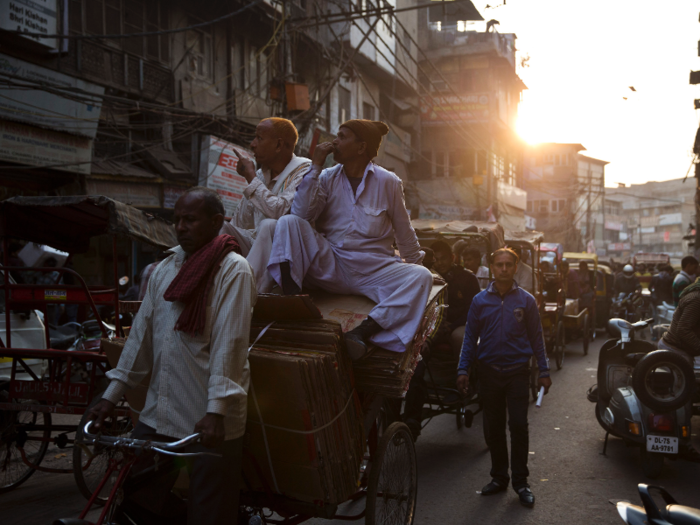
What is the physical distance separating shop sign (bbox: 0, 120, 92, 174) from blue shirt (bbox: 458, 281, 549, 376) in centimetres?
851

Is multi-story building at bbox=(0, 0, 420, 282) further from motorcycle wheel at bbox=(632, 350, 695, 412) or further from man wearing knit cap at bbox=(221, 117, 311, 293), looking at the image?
motorcycle wheel at bbox=(632, 350, 695, 412)

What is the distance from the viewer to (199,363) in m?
2.65

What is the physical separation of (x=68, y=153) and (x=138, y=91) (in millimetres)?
2979

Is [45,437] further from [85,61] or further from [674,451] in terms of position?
[85,61]

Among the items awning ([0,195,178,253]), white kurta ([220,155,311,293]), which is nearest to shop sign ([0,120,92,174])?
awning ([0,195,178,253])

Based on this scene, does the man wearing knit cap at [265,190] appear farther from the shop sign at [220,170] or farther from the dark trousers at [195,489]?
the shop sign at [220,170]

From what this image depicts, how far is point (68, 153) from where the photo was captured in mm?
12742

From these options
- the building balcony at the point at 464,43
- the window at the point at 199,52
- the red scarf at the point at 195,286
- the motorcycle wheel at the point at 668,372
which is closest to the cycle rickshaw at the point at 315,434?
the red scarf at the point at 195,286

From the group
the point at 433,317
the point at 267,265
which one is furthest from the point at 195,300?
the point at 433,317

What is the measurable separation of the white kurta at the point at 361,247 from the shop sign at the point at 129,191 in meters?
10.7

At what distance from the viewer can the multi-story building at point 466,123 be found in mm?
32906

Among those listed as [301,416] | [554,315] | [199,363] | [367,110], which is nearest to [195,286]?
[199,363]

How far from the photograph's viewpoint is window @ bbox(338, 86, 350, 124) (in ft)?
78.5

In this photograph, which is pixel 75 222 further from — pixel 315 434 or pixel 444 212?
pixel 444 212
